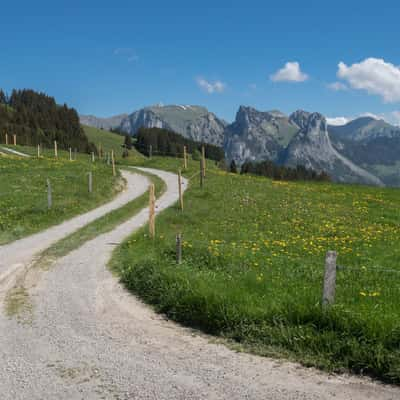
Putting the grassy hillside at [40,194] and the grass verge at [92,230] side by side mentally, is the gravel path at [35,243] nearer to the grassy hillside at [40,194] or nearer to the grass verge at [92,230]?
the grass verge at [92,230]

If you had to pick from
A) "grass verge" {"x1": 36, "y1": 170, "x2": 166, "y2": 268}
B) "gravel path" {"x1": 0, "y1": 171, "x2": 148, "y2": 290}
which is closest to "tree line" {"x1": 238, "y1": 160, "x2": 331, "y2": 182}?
"grass verge" {"x1": 36, "y1": 170, "x2": 166, "y2": 268}

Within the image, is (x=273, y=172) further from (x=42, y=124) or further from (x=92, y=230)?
(x=92, y=230)

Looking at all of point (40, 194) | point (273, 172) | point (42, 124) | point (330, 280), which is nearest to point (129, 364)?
point (330, 280)

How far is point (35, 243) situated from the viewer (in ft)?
59.9

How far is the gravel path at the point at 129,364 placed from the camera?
252 inches

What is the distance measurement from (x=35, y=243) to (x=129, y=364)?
1248 centimetres

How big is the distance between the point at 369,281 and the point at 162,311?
5470 mm

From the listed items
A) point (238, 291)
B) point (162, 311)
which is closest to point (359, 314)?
point (238, 291)

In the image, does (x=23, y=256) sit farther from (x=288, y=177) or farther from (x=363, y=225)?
(x=288, y=177)

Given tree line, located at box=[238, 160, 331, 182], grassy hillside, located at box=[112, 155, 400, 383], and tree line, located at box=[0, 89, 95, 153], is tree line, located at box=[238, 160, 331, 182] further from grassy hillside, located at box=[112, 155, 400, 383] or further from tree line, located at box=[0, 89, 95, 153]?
grassy hillside, located at box=[112, 155, 400, 383]

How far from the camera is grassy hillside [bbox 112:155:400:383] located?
7430mm

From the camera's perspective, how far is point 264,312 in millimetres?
8500

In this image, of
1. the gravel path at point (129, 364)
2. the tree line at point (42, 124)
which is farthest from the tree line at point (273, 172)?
the gravel path at point (129, 364)

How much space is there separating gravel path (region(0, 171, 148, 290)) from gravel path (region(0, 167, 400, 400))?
12.7 feet
